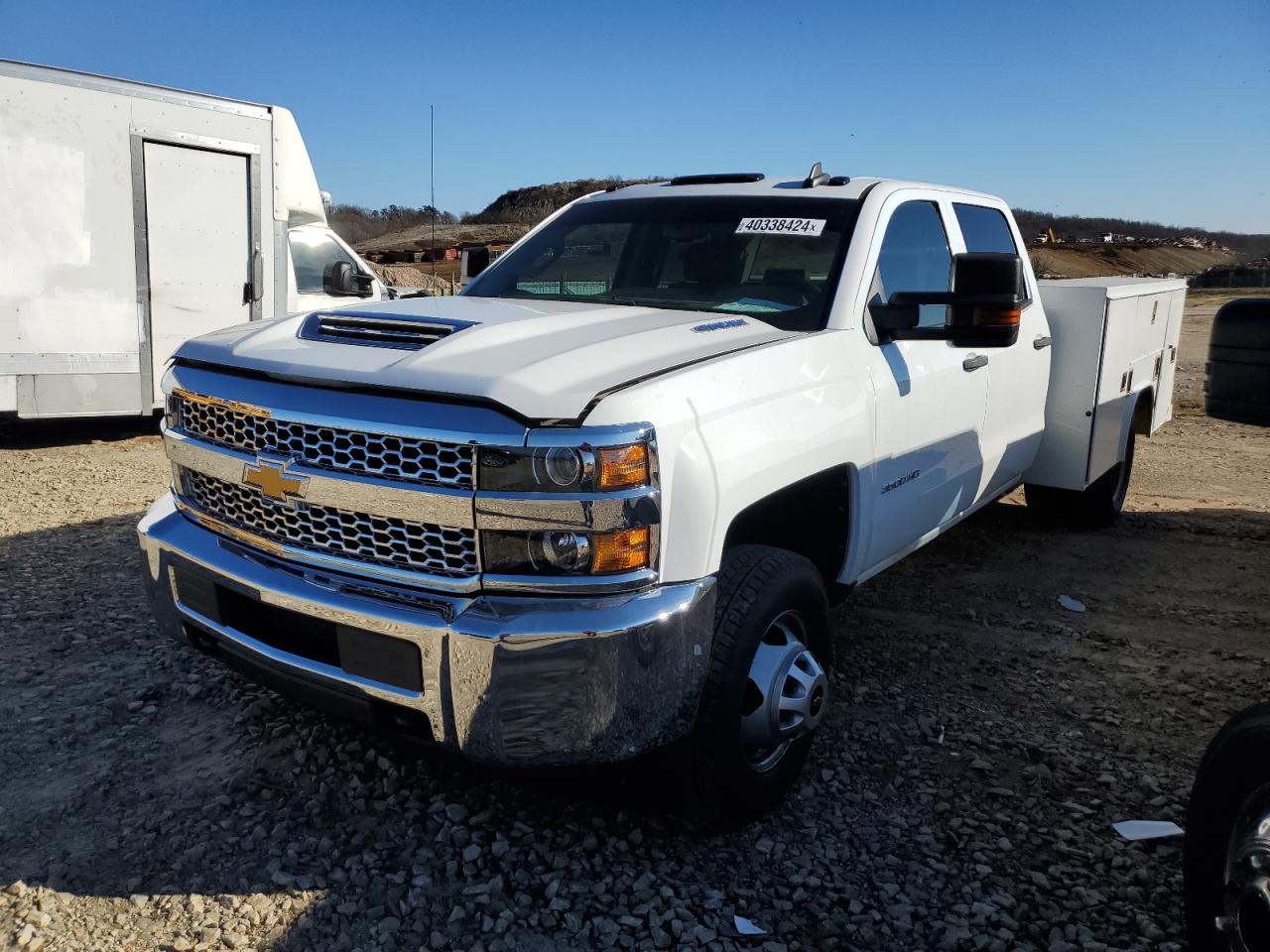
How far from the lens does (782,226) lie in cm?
369

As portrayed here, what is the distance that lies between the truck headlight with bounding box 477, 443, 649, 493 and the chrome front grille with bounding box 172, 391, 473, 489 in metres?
0.07

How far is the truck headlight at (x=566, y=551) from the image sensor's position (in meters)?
2.28

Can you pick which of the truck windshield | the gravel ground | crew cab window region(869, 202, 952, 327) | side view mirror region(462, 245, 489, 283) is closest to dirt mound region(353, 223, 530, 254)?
side view mirror region(462, 245, 489, 283)

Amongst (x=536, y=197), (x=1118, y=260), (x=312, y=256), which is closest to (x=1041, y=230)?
(x=1118, y=260)

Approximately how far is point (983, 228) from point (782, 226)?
1.51m

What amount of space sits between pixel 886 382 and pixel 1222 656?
2212 mm

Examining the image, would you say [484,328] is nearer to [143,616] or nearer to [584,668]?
[584,668]

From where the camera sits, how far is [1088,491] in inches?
240

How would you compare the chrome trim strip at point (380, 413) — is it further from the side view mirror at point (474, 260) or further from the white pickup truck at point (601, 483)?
the side view mirror at point (474, 260)

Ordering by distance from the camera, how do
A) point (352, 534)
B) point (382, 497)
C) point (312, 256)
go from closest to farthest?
1. point (382, 497)
2. point (352, 534)
3. point (312, 256)

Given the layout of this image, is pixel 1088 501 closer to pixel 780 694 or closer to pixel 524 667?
pixel 780 694

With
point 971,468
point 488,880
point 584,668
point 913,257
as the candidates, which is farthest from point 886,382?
point 488,880

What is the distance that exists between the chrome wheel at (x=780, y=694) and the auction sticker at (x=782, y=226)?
4.84ft

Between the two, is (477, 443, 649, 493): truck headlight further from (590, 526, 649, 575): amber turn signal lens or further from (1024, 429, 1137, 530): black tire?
(1024, 429, 1137, 530): black tire
